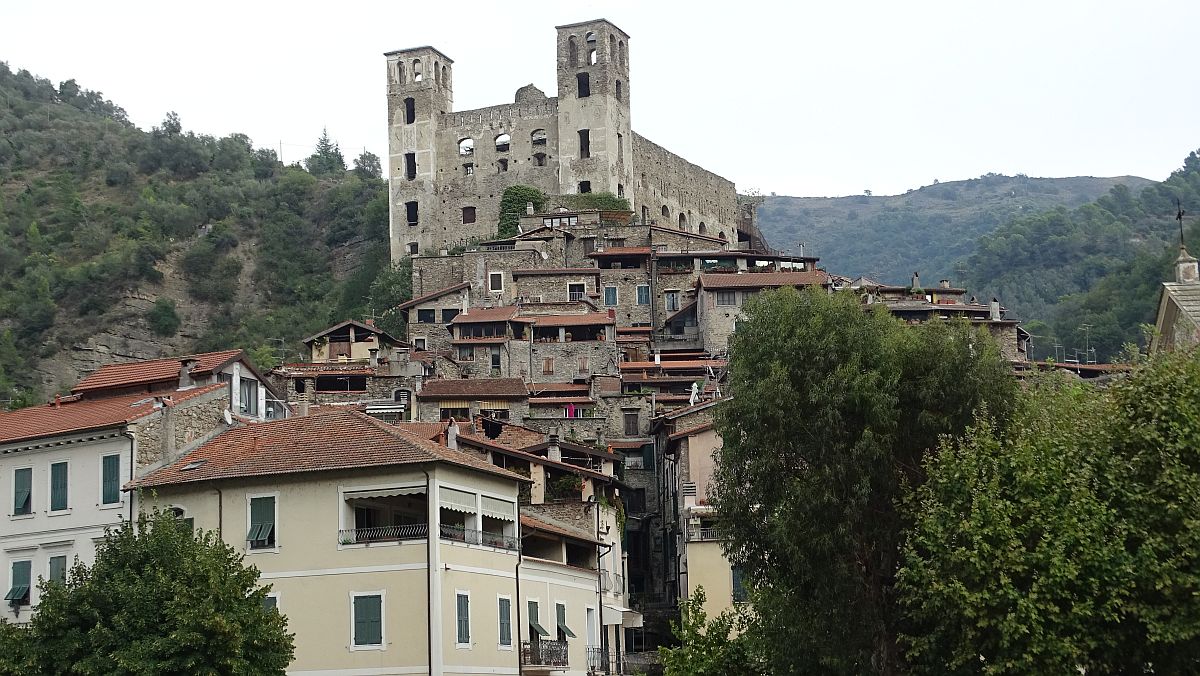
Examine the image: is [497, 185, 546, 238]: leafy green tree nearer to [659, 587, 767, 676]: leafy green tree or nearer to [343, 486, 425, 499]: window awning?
[343, 486, 425, 499]: window awning

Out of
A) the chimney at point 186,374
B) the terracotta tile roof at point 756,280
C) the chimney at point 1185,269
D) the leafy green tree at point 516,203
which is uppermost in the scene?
the leafy green tree at point 516,203

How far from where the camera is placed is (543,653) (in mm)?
46031

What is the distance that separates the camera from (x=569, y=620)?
4938 centimetres

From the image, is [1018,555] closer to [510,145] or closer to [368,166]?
[510,145]

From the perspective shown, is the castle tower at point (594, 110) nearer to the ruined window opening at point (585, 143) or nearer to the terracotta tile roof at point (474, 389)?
the ruined window opening at point (585, 143)

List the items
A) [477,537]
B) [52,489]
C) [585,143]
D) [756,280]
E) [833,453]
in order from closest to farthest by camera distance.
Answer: [833,453] < [477,537] < [52,489] < [756,280] < [585,143]

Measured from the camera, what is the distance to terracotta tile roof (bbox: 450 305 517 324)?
8588 cm

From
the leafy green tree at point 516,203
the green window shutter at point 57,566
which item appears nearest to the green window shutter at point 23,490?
the green window shutter at point 57,566

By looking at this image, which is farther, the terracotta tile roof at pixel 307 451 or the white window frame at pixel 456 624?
the terracotta tile roof at pixel 307 451

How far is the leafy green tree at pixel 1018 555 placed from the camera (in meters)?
31.0

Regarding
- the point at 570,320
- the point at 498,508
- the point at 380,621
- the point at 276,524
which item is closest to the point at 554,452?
the point at 498,508

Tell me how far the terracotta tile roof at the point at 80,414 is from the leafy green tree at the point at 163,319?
7795cm

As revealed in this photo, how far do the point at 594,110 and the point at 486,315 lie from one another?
112ft

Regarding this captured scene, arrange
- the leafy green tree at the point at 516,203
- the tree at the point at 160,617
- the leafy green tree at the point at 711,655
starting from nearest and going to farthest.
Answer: the tree at the point at 160,617
the leafy green tree at the point at 711,655
the leafy green tree at the point at 516,203
